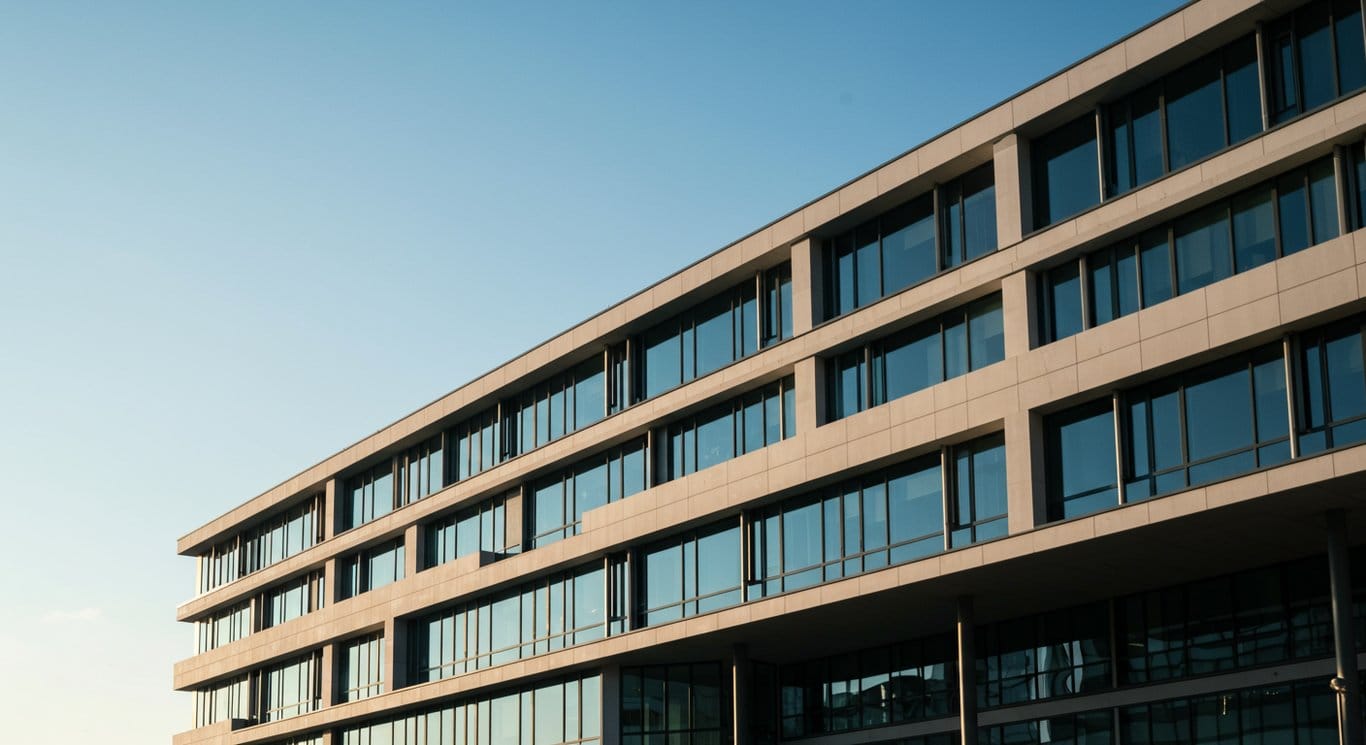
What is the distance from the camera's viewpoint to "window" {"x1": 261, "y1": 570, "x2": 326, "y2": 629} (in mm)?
64500

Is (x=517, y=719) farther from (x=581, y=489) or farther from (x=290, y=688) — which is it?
(x=290, y=688)

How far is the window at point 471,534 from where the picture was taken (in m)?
53.4

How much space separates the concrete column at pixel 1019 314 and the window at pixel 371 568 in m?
29.7

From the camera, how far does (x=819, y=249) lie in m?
42.0

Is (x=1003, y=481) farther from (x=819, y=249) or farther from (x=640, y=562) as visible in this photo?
(x=640, y=562)

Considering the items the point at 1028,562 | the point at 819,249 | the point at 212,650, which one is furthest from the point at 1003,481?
the point at 212,650

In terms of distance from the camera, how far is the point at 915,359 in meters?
38.9

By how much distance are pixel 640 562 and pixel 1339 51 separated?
77.4 feet

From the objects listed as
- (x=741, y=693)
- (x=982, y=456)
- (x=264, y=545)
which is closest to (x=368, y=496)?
(x=264, y=545)

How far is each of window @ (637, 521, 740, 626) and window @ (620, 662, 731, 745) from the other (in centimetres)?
225

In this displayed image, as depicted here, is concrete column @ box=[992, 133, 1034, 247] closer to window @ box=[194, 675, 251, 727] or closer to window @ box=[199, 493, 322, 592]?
window @ box=[199, 493, 322, 592]

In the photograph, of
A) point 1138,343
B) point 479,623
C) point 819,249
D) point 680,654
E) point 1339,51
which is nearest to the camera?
point 1339,51

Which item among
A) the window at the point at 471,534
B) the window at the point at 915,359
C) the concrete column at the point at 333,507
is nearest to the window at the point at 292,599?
the concrete column at the point at 333,507

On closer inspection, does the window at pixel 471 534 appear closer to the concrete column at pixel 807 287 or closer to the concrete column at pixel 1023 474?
the concrete column at pixel 807 287
